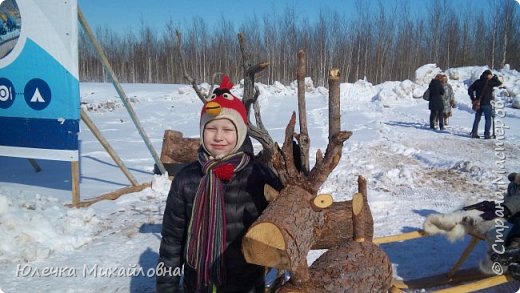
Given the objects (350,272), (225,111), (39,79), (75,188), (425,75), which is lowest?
(75,188)

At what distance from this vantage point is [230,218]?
210 centimetres

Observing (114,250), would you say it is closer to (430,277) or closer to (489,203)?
(430,277)

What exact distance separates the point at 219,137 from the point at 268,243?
27.0 inches

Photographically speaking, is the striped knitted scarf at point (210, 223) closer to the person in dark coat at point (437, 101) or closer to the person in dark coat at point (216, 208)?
the person in dark coat at point (216, 208)

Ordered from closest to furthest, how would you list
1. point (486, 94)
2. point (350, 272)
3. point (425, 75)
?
1. point (350, 272)
2. point (486, 94)
3. point (425, 75)

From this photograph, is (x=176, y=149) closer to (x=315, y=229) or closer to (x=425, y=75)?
(x=315, y=229)

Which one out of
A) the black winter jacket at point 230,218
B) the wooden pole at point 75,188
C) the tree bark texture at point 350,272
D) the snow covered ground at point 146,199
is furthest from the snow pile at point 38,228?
the tree bark texture at point 350,272

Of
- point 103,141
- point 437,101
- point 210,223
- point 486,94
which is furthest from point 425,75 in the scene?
point 210,223

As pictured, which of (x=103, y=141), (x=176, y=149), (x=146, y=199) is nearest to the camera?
(x=103, y=141)

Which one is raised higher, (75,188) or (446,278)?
(75,188)

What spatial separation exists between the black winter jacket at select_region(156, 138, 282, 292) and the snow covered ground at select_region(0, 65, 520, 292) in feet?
4.82

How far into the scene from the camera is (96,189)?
6.22 meters

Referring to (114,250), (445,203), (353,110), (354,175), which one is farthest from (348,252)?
(353,110)

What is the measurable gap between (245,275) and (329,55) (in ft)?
134
